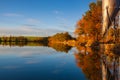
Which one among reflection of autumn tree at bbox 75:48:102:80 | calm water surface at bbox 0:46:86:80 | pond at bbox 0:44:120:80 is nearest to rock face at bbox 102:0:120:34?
pond at bbox 0:44:120:80

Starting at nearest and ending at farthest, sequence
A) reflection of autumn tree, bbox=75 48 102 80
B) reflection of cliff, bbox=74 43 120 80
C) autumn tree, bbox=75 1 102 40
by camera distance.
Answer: reflection of cliff, bbox=74 43 120 80, reflection of autumn tree, bbox=75 48 102 80, autumn tree, bbox=75 1 102 40

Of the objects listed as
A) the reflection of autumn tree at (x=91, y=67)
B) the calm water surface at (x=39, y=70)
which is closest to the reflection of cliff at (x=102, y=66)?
the reflection of autumn tree at (x=91, y=67)

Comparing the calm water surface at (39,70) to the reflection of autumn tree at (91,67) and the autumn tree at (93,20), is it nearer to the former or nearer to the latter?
the reflection of autumn tree at (91,67)

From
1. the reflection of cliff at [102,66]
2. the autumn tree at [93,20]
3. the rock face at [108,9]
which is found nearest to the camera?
the reflection of cliff at [102,66]

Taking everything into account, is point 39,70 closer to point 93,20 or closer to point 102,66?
point 102,66

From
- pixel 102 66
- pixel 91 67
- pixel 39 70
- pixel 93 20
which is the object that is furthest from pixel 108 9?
pixel 93 20

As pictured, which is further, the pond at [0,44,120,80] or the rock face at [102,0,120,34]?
the rock face at [102,0,120,34]

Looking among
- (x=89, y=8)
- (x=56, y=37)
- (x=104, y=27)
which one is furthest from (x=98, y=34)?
(x=56, y=37)

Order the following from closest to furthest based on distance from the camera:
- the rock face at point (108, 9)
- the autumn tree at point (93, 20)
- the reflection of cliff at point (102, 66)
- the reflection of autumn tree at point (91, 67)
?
the reflection of cliff at point (102, 66) → the reflection of autumn tree at point (91, 67) → the rock face at point (108, 9) → the autumn tree at point (93, 20)

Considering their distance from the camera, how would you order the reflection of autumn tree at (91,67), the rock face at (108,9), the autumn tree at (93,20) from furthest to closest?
the autumn tree at (93,20) < the rock face at (108,9) < the reflection of autumn tree at (91,67)

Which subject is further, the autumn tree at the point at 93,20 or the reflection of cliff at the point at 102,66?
the autumn tree at the point at 93,20

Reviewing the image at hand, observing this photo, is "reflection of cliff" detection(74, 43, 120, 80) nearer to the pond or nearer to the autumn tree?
the pond

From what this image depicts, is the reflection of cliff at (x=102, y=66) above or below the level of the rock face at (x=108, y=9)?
below

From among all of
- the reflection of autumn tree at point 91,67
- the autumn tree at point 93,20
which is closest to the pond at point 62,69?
the reflection of autumn tree at point 91,67
